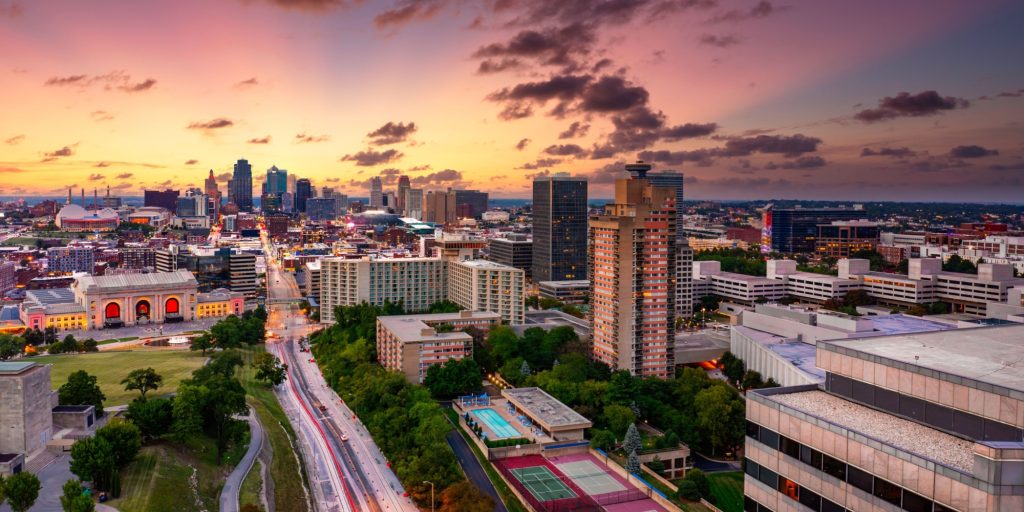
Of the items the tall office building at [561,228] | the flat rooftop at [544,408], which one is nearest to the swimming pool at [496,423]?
the flat rooftop at [544,408]

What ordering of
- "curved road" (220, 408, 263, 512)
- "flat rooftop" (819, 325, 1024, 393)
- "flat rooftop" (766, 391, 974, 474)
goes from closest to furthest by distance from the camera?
"flat rooftop" (766, 391, 974, 474) < "flat rooftop" (819, 325, 1024, 393) < "curved road" (220, 408, 263, 512)

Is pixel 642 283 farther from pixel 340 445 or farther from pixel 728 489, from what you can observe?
pixel 340 445

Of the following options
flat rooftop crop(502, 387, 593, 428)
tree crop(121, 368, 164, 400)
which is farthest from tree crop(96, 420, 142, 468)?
flat rooftop crop(502, 387, 593, 428)

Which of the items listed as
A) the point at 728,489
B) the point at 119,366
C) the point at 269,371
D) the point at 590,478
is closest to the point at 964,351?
the point at 728,489

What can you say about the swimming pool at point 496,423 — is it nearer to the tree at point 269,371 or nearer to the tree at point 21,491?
the tree at point 269,371

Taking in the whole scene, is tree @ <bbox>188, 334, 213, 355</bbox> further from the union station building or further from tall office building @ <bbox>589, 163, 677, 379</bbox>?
tall office building @ <bbox>589, 163, 677, 379</bbox>

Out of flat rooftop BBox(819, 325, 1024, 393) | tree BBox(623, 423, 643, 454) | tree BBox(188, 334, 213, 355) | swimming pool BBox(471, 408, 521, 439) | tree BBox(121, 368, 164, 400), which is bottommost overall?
swimming pool BBox(471, 408, 521, 439)
